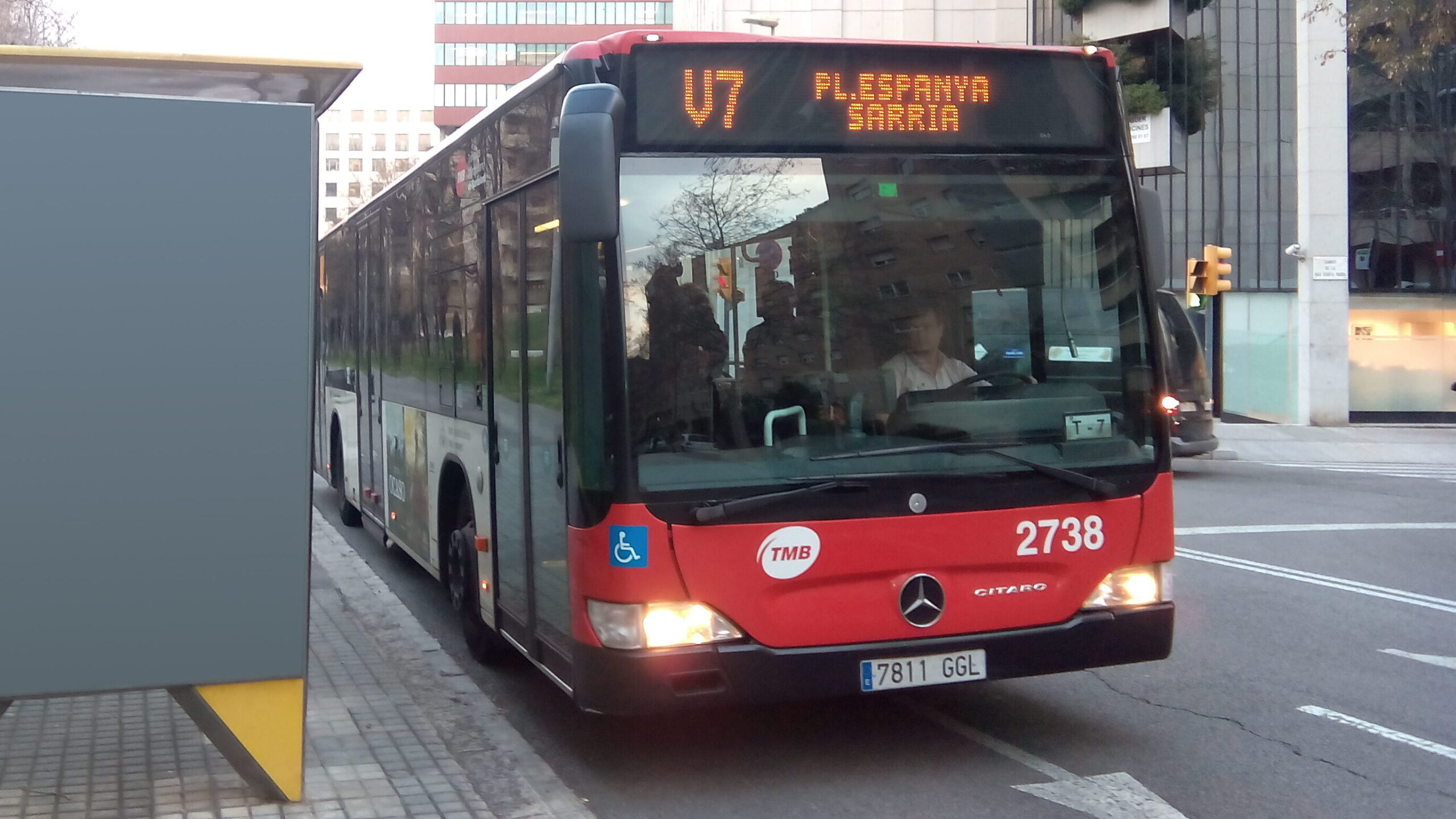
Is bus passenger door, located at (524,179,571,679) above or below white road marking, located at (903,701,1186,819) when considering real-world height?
above

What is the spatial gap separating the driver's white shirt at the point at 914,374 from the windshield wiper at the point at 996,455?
0.22 meters

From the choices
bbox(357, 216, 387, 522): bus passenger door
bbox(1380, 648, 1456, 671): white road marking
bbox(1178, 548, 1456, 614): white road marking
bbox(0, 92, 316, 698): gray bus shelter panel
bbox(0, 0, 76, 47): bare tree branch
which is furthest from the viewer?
bbox(0, 0, 76, 47): bare tree branch

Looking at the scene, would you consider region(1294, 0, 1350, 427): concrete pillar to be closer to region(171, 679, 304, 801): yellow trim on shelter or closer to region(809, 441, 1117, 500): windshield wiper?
region(809, 441, 1117, 500): windshield wiper

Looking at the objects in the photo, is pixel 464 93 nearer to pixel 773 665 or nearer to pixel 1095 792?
pixel 773 665

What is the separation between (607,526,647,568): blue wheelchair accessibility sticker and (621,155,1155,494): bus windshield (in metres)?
0.19

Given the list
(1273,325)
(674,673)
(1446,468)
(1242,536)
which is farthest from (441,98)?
(674,673)

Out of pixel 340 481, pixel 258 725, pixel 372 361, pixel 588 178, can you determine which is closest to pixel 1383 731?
pixel 588 178

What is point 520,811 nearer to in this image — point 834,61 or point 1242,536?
point 834,61

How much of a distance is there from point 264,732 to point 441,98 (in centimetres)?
10547

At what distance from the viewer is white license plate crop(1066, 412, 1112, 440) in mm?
5699

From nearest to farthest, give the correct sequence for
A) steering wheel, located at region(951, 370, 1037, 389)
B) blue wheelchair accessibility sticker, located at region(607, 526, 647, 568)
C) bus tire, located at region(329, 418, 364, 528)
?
blue wheelchair accessibility sticker, located at region(607, 526, 647, 568)
steering wheel, located at region(951, 370, 1037, 389)
bus tire, located at region(329, 418, 364, 528)

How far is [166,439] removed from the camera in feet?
15.2

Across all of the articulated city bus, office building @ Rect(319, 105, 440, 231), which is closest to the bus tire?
the articulated city bus

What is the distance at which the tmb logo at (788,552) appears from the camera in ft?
17.3
